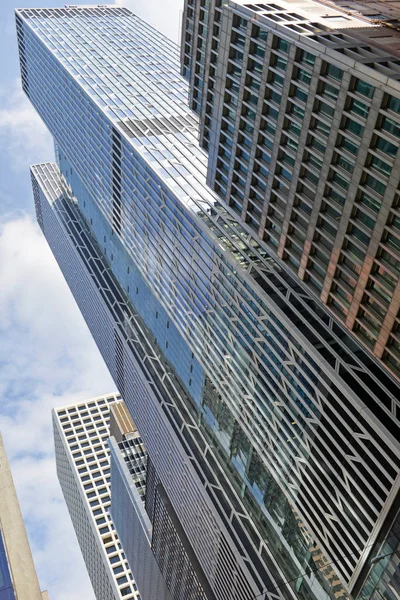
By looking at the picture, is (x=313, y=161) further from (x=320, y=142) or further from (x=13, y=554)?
(x=13, y=554)

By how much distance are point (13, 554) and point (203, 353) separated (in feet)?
203

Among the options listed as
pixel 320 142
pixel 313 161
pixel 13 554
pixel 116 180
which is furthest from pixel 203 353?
pixel 13 554

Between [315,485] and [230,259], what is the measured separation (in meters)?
28.2

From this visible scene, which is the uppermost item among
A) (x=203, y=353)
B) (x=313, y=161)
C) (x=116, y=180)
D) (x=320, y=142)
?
(x=320, y=142)

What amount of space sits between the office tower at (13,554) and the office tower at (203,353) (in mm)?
32126

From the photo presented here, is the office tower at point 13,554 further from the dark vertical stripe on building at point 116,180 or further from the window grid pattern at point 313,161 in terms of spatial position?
the dark vertical stripe on building at point 116,180

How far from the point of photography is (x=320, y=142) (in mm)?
51250

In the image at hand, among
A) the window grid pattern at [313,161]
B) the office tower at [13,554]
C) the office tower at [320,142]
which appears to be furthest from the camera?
the window grid pattern at [313,161]

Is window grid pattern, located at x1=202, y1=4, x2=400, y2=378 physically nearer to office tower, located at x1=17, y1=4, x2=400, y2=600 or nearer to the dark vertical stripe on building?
office tower, located at x1=17, y1=4, x2=400, y2=600

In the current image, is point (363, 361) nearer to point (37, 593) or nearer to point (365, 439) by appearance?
point (365, 439)

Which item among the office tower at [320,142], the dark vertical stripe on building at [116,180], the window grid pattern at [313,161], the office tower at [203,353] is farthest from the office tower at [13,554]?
the dark vertical stripe on building at [116,180]

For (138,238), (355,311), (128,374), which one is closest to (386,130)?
(355,311)

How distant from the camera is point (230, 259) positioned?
71.9m

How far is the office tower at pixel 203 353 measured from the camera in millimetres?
57875
